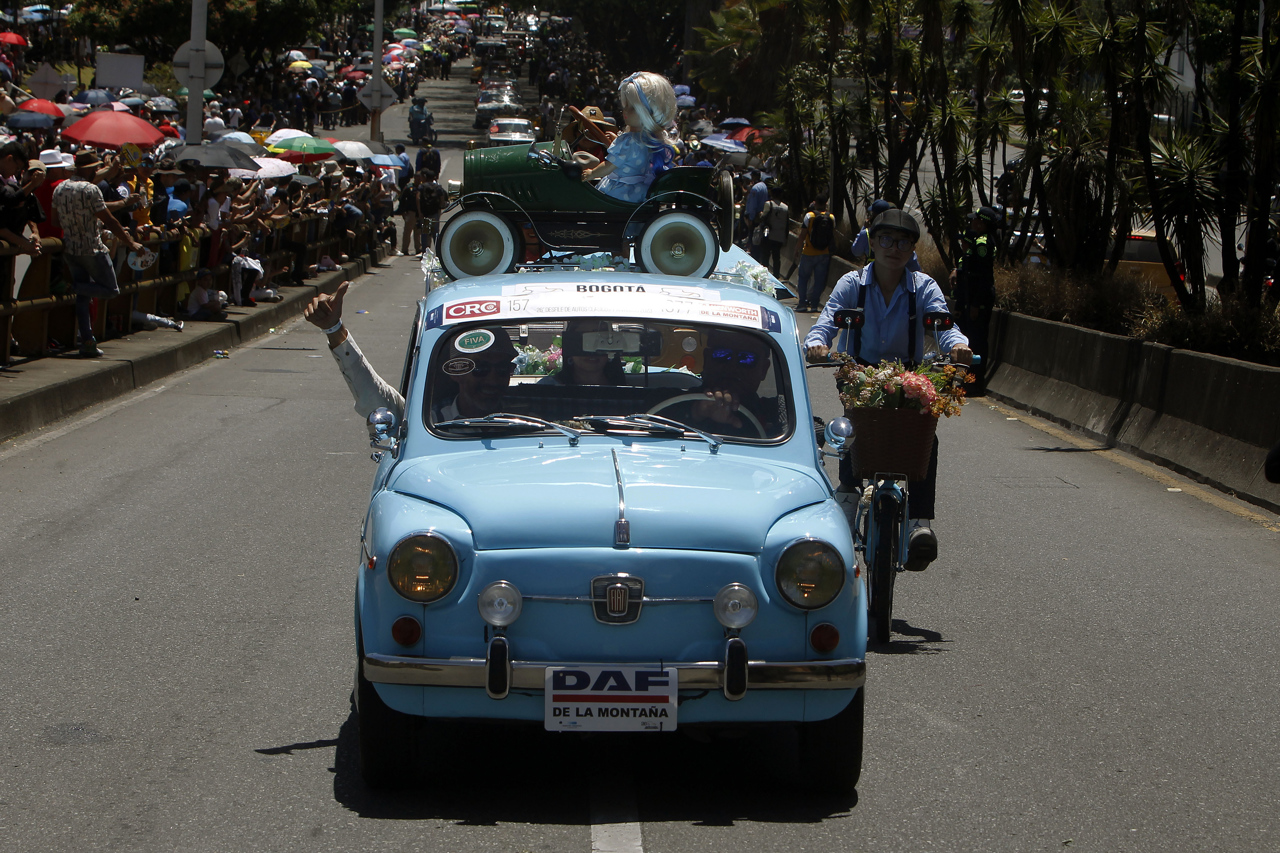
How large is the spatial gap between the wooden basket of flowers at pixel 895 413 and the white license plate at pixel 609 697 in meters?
2.43

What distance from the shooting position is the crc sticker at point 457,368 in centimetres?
555

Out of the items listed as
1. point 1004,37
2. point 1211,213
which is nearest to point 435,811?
point 1211,213

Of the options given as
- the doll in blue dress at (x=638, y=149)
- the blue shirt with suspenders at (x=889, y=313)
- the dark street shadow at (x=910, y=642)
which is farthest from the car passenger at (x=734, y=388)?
the doll in blue dress at (x=638, y=149)

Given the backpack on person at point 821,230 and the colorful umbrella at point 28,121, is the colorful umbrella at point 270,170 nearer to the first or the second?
the colorful umbrella at point 28,121

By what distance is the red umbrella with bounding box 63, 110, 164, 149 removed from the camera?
23.1 meters

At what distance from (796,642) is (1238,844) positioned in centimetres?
145

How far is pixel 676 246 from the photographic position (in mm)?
8734

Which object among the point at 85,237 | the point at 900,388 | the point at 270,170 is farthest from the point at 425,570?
the point at 270,170

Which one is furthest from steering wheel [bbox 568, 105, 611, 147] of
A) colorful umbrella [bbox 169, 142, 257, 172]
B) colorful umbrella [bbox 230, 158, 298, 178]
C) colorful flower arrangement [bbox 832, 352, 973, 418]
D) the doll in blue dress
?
colorful umbrella [bbox 230, 158, 298, 178]

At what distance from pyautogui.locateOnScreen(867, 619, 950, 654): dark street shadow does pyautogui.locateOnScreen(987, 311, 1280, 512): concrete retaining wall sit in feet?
12.3

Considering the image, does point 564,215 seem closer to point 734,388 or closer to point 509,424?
point 734,388

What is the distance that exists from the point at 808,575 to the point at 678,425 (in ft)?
3.46

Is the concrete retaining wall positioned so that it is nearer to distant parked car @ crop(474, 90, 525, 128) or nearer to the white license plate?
the white license plate

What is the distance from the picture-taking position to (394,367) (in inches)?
646
